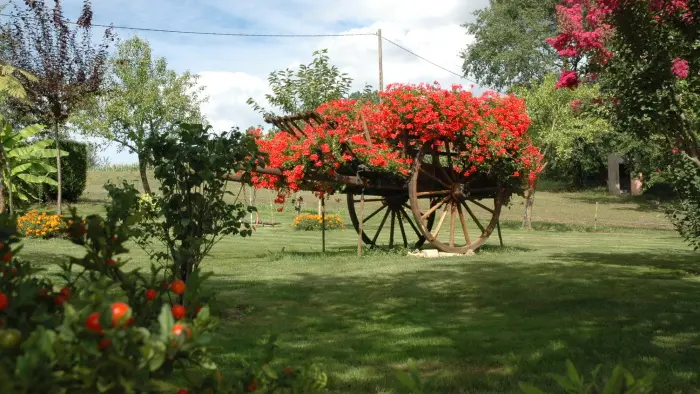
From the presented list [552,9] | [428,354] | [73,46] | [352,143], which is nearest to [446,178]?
[352,143]

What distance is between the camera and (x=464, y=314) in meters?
8.34

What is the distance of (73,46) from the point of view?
20266 millimetres

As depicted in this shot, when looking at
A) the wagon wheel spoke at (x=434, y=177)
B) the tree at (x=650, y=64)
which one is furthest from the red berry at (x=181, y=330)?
the wagon wheel spoke at (x=434, y=177)

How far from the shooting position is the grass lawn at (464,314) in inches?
230

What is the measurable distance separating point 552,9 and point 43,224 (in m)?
33.5

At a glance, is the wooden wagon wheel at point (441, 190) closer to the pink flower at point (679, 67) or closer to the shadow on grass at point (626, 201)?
the pink flower at point (679, 67)

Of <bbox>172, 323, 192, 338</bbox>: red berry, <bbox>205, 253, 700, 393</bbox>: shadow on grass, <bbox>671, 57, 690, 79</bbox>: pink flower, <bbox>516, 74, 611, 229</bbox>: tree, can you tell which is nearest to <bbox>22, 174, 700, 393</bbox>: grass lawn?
<bbox>205, 253, 700, 393</bbox>: shadow on grass

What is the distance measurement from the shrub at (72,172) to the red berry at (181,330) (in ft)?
94.4

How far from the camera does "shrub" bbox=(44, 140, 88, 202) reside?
2883cm

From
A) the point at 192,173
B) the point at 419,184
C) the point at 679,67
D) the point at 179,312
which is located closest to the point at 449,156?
the point at 419,184

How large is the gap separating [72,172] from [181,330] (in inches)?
1163

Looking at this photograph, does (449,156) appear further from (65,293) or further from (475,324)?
(65,293)

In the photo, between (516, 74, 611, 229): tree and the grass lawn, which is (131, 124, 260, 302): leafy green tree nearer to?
the grass lawn

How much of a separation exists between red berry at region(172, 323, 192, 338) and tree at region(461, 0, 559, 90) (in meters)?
41.4
